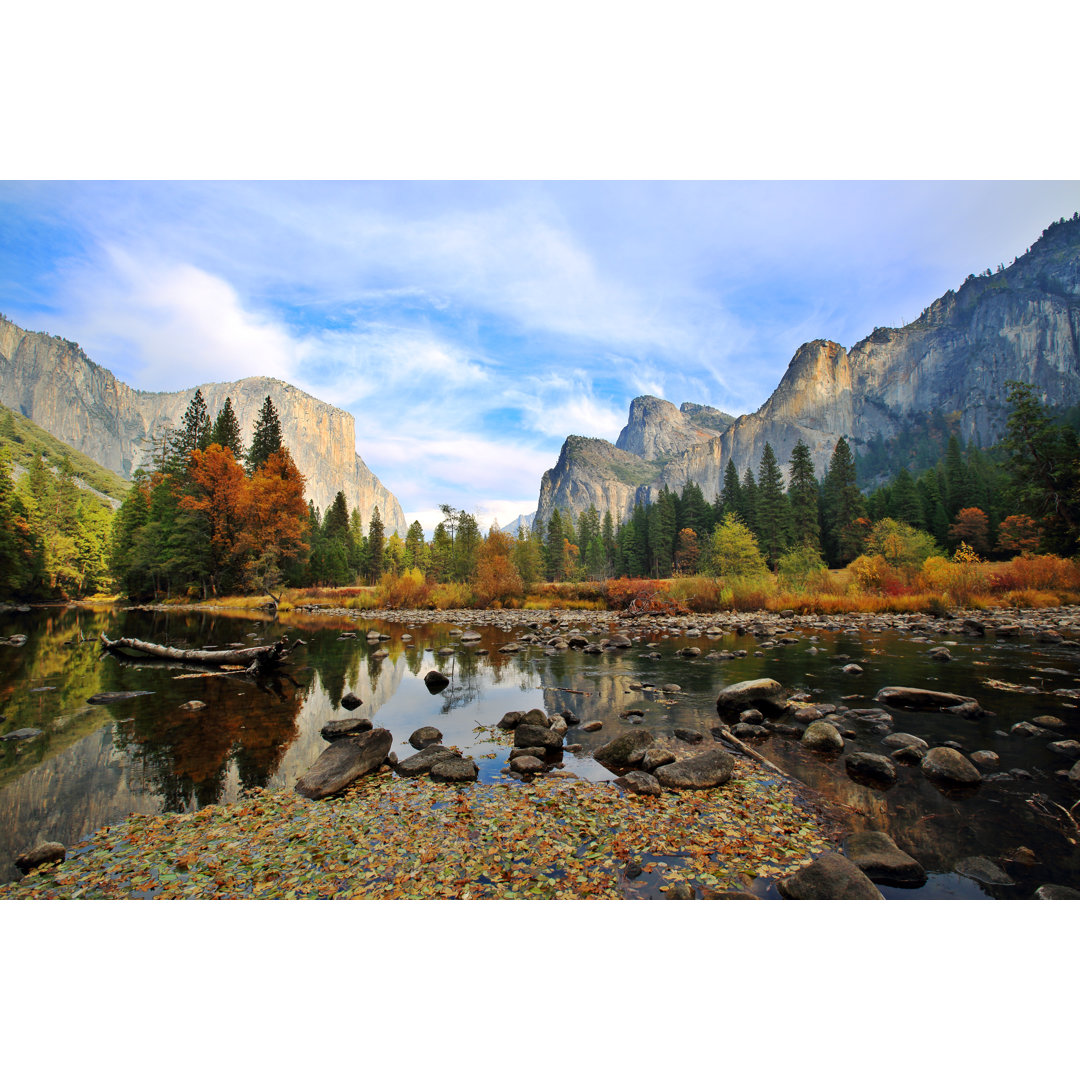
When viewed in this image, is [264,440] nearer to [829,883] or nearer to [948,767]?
[948,767]

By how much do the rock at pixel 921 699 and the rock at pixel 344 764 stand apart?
837cm

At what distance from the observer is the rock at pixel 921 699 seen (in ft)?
26.5

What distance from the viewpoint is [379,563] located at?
72938 mm

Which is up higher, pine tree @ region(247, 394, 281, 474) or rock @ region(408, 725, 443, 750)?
pine tree @ region(247, 394, 281, 474)

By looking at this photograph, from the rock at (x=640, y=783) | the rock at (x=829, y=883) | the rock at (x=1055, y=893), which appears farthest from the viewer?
the rock at (x=640, y=783)

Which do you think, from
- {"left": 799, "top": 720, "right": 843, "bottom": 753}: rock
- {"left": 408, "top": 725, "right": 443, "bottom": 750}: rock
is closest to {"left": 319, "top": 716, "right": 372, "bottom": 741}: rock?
{"left": 408, "top": 725, "right": 443, "bottom": 750}: rock

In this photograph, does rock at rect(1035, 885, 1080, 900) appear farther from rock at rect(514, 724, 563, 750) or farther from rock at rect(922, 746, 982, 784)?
rock at rect(514, 724, 563, 750)

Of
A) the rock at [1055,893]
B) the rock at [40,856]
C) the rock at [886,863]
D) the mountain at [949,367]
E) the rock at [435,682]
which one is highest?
the mountain at [949,367]

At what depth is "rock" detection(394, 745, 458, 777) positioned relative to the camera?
5820 mm

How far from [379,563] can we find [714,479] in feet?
471

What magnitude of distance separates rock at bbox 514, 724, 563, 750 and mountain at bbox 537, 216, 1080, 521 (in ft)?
380

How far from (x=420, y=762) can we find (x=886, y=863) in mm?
4709

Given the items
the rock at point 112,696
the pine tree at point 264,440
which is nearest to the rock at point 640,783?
the rock at point 112,696

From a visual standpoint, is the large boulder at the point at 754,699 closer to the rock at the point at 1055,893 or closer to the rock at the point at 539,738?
the rock at the point at 539,738
